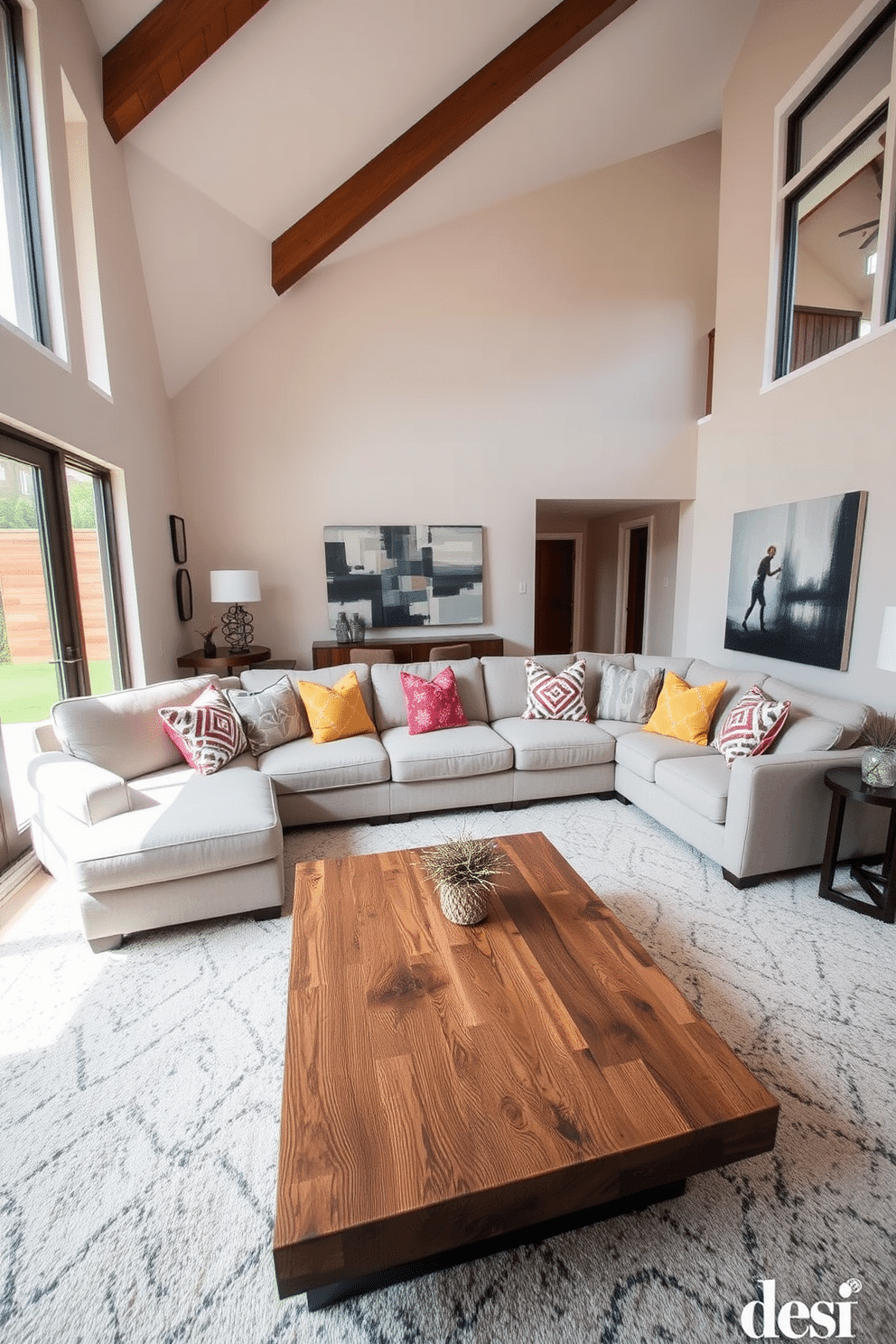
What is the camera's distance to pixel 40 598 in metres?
2.86

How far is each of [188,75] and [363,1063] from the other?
4.46m

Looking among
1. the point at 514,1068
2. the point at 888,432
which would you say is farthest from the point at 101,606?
the point at 888,432

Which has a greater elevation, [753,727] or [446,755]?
[753,727]

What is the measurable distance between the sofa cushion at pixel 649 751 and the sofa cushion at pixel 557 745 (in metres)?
0.10

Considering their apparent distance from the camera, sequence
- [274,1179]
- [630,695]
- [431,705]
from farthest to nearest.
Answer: [630,695] → [431,705] → [274,1179]

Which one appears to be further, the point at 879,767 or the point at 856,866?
the point at 856,866

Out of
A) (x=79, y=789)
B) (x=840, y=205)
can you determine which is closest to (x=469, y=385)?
(x=840, y=205)

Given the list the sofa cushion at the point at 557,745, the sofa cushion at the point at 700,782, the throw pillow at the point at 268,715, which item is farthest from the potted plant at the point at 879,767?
the throw pillow at the point at 268,715

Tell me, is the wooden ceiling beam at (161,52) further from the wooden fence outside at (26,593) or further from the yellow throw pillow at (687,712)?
the yellow throw pillow at (687,712)

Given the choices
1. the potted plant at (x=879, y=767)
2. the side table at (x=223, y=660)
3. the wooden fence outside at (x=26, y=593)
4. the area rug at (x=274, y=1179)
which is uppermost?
the wooden fence outside at (x=26, y=593)

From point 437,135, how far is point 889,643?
13.9ft

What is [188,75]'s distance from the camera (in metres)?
2.92

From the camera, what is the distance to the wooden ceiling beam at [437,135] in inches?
133

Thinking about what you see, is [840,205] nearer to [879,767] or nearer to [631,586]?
[879,767]
